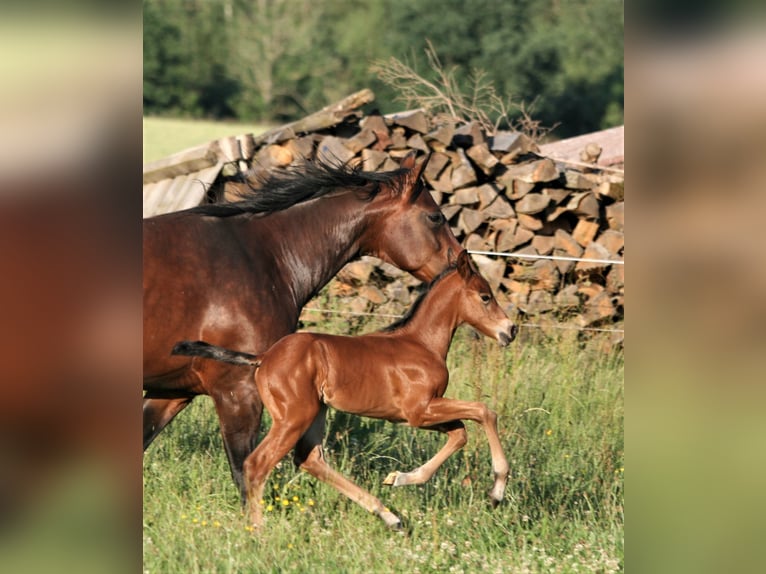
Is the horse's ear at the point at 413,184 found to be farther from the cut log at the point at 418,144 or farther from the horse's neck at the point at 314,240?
the cut log at the point at 418,144

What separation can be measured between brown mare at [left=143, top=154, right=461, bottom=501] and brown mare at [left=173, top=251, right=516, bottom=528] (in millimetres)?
316

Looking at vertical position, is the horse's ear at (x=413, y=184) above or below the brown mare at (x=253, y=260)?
above

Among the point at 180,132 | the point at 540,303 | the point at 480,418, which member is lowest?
the point at 480,418

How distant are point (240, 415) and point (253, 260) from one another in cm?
74

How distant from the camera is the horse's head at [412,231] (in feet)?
15.2

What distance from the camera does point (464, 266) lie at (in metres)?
Answer: 4.25

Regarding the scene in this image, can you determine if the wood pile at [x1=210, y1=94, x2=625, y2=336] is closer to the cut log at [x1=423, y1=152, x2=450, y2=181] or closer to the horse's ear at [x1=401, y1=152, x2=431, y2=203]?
the cut log at [x1=423, y1=152, x2=450, y2=181]

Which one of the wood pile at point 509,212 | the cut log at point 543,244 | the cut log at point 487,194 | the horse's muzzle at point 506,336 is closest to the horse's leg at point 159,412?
the horse's muzzle at point 506,336

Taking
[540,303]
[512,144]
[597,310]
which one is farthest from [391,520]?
[512,144]

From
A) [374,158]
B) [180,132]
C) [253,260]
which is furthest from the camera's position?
[180,132]

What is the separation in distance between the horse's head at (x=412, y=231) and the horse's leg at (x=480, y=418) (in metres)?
0.79

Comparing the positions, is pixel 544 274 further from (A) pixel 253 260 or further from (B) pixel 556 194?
(A) pixel 253 260

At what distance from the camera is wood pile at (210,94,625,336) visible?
827 cm
